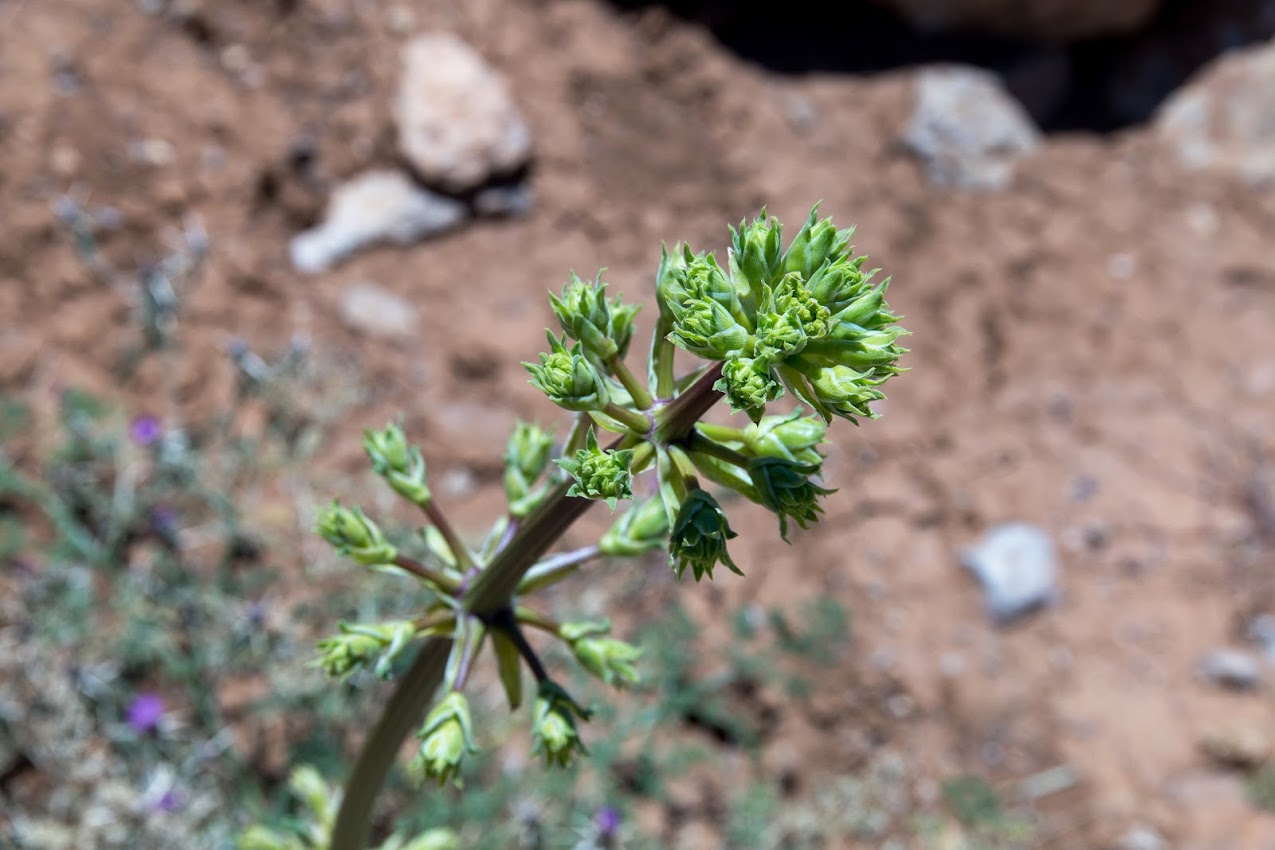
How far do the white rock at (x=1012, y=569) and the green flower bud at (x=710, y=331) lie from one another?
3.77 m

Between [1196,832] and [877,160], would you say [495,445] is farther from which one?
[1196,832]

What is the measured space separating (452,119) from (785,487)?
4.03 meters

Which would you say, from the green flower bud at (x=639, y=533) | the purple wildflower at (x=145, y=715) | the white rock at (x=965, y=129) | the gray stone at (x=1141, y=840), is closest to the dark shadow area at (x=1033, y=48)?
the white rock at (x=965, y=129)

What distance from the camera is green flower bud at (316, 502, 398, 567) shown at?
6.59 feet

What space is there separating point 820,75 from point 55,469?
4.64 metres

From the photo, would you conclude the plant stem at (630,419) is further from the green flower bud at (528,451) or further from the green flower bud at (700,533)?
the green flower bud at (528,451)

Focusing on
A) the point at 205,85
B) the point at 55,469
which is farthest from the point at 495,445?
the point at 205,85

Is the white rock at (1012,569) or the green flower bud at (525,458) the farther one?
the white rock at (1012,569)

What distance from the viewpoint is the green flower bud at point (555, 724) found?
1.94 meters

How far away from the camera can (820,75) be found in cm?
641

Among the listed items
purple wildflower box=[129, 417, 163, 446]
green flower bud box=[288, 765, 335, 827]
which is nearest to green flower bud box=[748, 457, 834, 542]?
green flower bud box=[288, 765, 335, 827]

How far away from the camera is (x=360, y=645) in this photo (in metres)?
1.97

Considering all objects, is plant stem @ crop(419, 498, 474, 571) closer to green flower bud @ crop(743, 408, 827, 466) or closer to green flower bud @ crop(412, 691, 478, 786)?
green flower bud @ crop(412, 691, 478, 786)

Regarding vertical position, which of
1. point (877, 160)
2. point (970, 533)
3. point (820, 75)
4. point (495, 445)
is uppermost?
point (820, 75)
